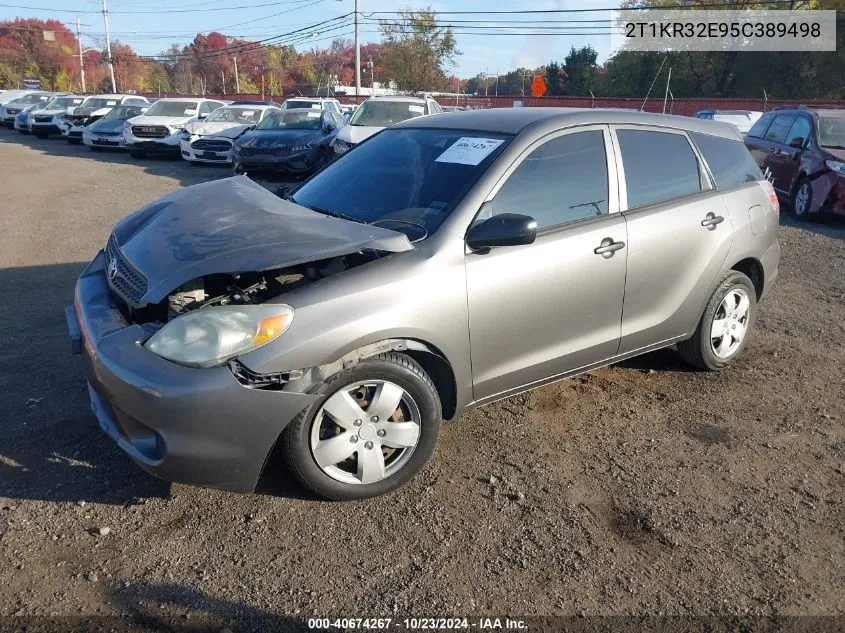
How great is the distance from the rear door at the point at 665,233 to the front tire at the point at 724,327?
175 millimetres

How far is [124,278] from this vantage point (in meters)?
3.34

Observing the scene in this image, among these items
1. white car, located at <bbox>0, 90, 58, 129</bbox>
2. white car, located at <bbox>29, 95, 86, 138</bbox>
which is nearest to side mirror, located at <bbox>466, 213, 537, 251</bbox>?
white car, located at <bbox>29, 95, 86, 138</bbox>

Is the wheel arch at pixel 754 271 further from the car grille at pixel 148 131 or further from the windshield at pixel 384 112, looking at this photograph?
the car grille at pixel 148 131

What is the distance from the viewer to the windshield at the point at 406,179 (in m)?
3.59

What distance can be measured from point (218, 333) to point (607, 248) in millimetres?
2164

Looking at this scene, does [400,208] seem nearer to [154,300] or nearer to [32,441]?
[154,300]

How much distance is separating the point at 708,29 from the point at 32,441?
47.4 m

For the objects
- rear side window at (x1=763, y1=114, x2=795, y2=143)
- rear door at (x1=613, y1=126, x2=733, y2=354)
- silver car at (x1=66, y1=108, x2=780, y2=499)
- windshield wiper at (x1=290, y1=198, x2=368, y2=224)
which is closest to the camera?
silver car at (x1=66, y1=108, x2=780, y2=499)

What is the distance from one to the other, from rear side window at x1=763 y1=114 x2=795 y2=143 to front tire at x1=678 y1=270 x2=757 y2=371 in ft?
26.0

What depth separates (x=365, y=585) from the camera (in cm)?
272

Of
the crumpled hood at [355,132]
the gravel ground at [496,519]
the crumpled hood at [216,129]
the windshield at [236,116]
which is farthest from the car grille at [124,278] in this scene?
the windshield at [236,116]

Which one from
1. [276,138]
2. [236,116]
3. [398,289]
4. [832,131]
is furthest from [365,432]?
[236,116]

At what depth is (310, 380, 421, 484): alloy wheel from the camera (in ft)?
10.1

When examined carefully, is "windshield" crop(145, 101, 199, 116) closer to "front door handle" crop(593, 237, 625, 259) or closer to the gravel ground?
the gravel ground
